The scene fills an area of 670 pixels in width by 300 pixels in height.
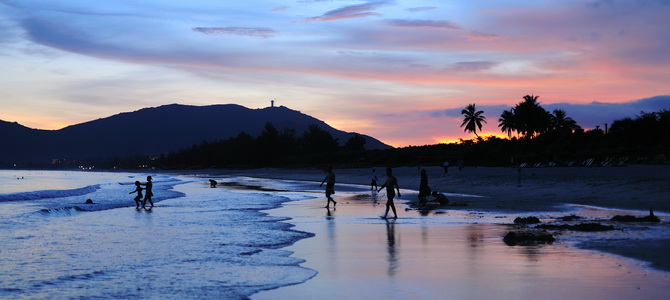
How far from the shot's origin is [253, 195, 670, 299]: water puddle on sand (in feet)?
25.7

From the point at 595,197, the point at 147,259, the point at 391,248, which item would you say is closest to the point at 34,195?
the point at 147,259

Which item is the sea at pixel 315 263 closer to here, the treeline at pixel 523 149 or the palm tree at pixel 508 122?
the treeline at pixel 523 149

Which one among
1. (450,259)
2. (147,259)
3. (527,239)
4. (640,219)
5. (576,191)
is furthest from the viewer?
(576,191)

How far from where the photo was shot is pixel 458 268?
9633 millimetres

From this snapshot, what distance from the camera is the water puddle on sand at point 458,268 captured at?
7836 mm

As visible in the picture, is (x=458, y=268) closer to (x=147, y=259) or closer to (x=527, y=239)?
(x=527, y=239)

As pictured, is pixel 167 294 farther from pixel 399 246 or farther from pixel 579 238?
pixel 579 238

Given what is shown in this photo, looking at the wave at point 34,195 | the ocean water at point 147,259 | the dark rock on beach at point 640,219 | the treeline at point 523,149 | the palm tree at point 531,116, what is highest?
the palm tree at point 531,116

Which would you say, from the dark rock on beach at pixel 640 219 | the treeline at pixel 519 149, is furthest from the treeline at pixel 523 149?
the dark rock on beach at pixel 640 219

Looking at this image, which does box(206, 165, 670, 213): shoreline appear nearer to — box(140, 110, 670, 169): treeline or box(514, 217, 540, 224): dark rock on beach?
box(514, 217, 540, 224): dark rock on beach

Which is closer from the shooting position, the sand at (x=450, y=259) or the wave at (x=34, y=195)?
the sand at (x=450, y=259)

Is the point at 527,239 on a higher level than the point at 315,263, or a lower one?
higher

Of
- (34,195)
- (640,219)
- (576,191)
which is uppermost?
(576,191)

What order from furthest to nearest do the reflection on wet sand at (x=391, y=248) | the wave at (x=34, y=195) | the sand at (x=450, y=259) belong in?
1. the wave at (x=34, y=195)
2. the reflection on wet sand at (x=391, y=248)
3. the sand at (x=450, y=259)
